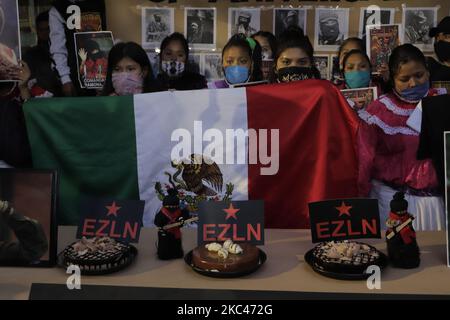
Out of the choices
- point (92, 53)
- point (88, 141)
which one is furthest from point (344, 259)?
point (92, 53)

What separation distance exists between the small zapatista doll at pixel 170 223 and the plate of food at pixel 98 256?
0.30 feet

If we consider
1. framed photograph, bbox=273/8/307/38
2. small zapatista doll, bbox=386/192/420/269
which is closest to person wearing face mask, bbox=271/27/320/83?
small zapatista doll, bbox=386/192/420/269

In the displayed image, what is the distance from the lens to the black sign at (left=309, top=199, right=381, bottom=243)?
4.15ft

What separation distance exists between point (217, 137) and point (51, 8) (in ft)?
8.49

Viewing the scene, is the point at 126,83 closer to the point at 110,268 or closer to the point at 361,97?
the point at 361,97

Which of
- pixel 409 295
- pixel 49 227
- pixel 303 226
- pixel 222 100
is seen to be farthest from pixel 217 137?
pixel 409 295

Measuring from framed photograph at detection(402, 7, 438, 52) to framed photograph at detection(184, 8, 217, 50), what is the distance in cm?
153

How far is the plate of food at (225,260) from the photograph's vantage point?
1.19m

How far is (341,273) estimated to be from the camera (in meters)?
1.17

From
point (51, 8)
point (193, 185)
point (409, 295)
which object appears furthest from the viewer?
point (51, 8)

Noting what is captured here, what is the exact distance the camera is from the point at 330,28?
3.90m

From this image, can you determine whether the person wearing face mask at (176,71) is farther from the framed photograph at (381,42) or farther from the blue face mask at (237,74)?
the framed photograph at (381,42)
